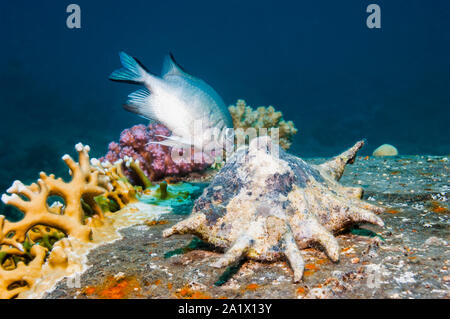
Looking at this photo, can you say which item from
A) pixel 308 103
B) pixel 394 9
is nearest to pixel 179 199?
pixel 308 103

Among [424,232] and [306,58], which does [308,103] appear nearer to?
[306,58]

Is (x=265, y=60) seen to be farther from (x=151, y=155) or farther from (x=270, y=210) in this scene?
(x=270, y=210)

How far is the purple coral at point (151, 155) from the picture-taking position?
471cm

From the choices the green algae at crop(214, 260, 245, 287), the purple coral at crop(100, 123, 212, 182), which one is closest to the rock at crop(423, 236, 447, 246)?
the green algae at crop(214, 260, 245, 287)

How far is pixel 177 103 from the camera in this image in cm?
233

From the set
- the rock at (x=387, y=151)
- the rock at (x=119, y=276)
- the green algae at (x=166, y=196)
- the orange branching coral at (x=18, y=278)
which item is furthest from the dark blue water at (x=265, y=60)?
the rock at (x=119, y=276)

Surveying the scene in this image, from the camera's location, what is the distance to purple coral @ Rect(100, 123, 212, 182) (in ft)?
15.5

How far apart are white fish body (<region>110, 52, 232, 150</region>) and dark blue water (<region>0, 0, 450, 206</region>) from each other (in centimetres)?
2416

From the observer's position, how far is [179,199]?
3.40 m

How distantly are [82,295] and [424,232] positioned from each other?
8.31 feet

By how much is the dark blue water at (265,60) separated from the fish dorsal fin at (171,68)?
24114mm

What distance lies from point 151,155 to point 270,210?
11.9ft

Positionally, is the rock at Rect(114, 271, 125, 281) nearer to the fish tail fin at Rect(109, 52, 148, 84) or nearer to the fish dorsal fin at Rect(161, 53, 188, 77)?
the fish tail fin at Rect(109, 52, 148, 84)
